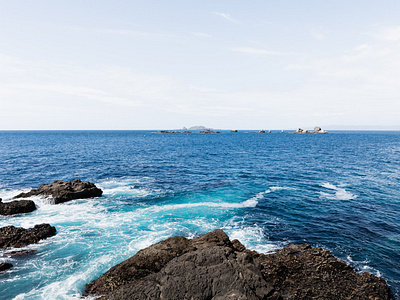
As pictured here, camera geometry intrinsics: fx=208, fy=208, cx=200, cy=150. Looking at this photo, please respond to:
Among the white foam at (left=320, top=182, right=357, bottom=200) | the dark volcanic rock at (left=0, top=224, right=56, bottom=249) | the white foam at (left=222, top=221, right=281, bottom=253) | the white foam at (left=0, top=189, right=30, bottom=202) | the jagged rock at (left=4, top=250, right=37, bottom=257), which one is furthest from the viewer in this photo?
the white foam at (left=320, top=182, right=357, bottom=200)

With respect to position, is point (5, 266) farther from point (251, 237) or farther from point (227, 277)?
point (251, 237)

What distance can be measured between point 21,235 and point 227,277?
2228 centimetres

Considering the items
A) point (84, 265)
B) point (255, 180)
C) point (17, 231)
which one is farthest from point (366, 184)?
point (17, 231)

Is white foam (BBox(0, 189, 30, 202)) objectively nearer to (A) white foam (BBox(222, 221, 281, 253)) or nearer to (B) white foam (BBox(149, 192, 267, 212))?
(B) white foam (BBox(149, 192, 267, 212))

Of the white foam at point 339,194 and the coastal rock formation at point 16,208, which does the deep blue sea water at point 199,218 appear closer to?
the white foam at point 339,194

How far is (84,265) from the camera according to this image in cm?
1819

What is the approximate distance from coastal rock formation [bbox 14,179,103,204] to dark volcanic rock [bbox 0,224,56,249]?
1126cm

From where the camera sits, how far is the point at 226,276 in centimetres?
1277

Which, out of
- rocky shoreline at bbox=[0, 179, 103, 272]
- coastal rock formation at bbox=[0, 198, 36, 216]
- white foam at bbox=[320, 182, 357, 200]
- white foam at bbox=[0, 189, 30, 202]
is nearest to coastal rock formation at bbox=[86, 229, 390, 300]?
rocky shoreline at bbox=[0, 179, 103, 272]

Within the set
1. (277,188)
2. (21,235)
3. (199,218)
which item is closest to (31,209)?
(21,235)

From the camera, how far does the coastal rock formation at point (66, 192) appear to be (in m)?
33.7

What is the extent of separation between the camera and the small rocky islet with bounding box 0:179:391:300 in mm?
12383

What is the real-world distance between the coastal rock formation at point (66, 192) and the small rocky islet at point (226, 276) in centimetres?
1527

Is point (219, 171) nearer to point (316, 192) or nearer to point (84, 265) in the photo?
point (316, 192)
